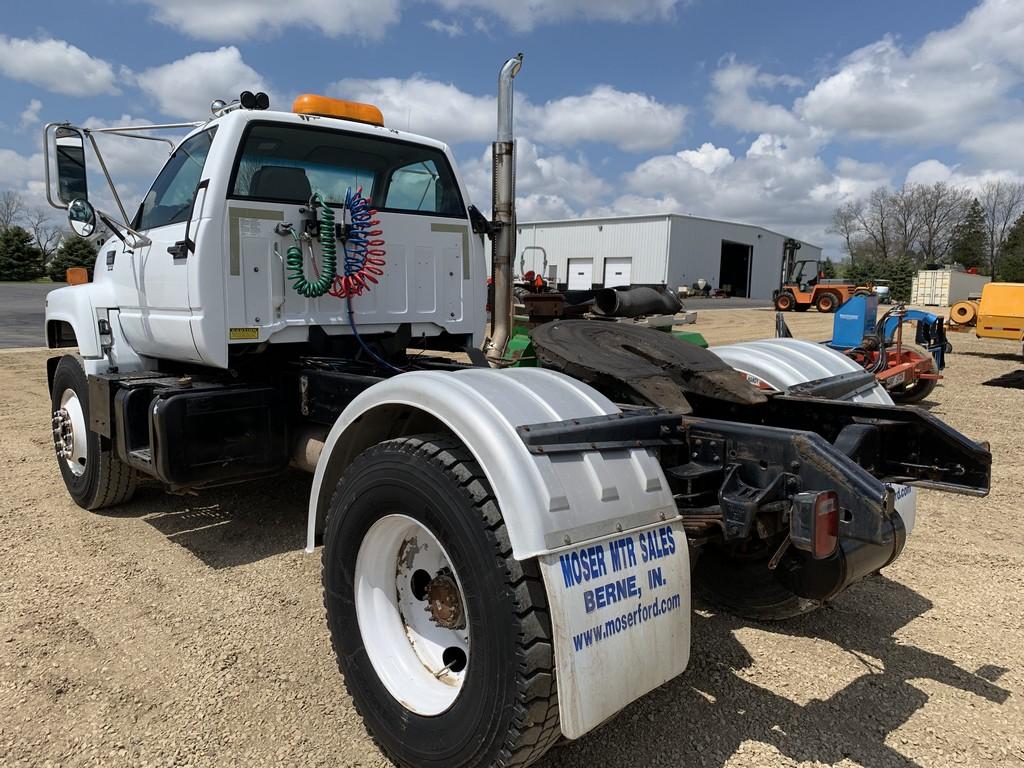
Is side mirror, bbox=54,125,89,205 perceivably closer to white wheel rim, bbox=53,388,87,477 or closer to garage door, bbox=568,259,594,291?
white wheel rim, bbox=53,388,87,477

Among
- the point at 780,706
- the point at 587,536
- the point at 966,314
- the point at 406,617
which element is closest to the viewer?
the point at 587,536

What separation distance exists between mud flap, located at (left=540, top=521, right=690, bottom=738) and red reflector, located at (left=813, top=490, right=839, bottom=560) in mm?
385

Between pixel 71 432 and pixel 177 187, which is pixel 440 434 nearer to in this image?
pixel 177 187

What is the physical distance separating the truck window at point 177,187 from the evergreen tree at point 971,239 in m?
76.7

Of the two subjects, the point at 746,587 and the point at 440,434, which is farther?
the point at 746,587

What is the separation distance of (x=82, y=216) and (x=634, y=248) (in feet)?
152

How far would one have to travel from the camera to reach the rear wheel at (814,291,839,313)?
2969 centimetres

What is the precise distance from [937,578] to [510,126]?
4585 millimetres

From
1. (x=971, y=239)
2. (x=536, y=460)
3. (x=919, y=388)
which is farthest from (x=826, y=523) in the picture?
(x=971, y=239)

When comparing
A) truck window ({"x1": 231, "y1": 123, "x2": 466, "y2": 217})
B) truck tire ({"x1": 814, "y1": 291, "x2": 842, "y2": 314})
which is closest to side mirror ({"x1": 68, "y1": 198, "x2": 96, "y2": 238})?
truck window ({"x1": 231, "y1": 123, "x2": 466, "y2": 217})

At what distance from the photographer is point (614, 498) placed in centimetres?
211

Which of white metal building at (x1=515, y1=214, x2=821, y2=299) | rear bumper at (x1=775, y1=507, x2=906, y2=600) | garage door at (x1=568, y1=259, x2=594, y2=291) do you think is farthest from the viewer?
garage door at (x1=568, y1=259, x2=594, y2=291)

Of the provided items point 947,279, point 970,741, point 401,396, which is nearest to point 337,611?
point 401,396

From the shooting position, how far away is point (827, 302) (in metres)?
29.9
